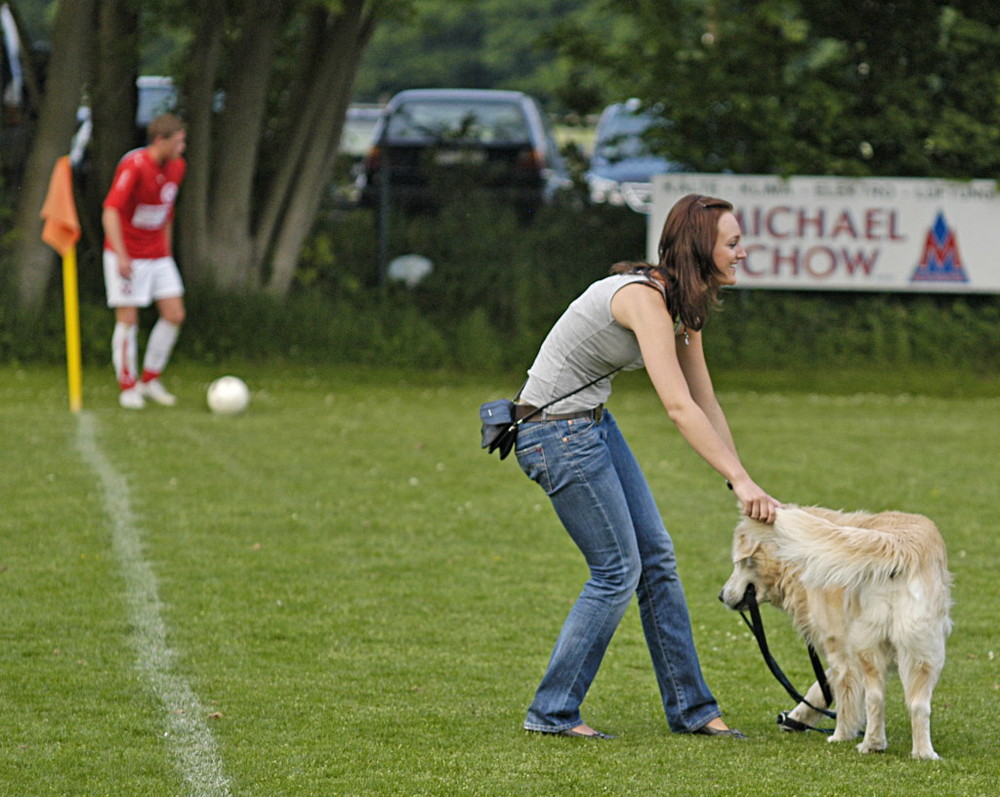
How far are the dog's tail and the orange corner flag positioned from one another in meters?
9.51

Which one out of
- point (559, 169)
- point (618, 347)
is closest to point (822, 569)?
point (618, 347)

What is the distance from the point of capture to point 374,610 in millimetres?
7352

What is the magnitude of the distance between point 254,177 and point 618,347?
13.0 m

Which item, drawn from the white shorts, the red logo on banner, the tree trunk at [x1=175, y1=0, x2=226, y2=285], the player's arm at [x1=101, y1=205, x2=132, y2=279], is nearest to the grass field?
the white shorts

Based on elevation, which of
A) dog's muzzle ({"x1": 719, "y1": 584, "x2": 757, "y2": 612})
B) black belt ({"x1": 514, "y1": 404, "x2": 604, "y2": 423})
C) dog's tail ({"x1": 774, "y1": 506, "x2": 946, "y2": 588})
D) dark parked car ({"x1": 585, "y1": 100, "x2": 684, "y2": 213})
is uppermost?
black belt ({"x1": 514, "y1": 404, "x2": 604, "y2": 423})

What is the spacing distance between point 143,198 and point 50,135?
11.1ft

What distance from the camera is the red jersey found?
41.5 feet

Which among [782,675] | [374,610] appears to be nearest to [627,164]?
[374,610]

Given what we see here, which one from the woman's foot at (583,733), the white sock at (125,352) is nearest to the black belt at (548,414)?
the woman's foot at (583,733)

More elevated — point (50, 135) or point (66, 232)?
point (50, 135)

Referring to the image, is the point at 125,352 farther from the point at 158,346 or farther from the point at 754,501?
the point at 754,501

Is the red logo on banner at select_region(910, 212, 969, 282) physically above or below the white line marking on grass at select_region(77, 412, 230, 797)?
below

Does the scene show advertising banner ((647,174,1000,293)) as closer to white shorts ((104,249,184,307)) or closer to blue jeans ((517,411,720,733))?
white shorts ((104,249,184,307))

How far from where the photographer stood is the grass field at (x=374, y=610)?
4965 mm
